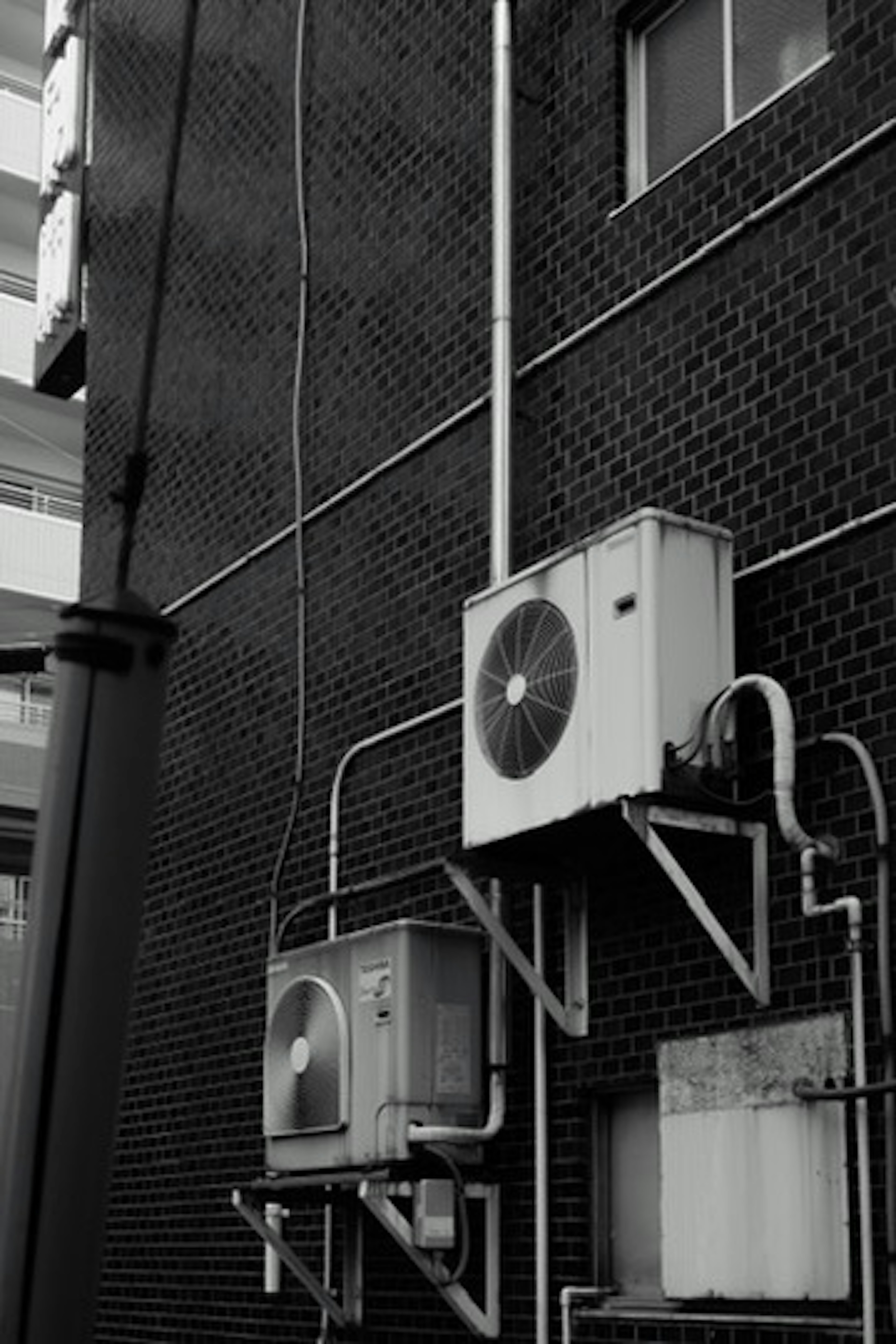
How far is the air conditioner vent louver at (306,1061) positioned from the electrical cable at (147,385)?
→ 7.01 meters

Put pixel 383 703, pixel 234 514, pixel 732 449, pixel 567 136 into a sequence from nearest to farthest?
pixel 732 449 → pixel 567 136 → pixel 383 703 → pixel 234 514

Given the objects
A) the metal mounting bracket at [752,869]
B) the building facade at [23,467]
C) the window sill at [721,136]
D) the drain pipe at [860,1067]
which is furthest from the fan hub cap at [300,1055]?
the building facade at [23,467]

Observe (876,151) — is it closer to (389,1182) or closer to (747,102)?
(747,102)

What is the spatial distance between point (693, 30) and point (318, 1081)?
4649 mm

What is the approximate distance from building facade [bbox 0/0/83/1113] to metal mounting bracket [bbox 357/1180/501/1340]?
2075cm

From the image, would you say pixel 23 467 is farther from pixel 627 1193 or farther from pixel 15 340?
pixel 627 1193

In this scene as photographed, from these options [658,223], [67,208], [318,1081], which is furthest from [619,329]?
[67,208]

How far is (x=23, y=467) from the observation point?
32.9 metres

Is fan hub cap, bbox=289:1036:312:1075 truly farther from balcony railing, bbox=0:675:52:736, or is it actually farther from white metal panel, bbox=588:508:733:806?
balcony railing, bbox=0:675:52:736

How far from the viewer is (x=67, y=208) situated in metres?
14.4

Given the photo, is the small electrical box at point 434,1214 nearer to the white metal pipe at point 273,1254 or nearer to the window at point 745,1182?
the window at point 745,1182

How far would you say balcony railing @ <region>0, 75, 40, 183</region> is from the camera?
31.6 meters

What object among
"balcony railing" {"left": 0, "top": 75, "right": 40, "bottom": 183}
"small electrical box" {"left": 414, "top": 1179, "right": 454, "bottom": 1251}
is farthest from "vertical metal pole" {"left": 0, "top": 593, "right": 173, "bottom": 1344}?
"balcony railing" {"left": 0, "top": 75, "right": 40, "bottom": 183}

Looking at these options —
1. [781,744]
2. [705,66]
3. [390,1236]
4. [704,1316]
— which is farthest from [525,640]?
[390,1236]
